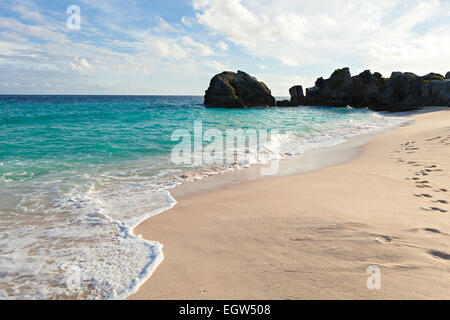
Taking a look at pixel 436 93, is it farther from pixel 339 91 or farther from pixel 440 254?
pixel 440 254

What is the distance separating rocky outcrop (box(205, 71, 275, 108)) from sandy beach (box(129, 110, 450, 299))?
173 ft

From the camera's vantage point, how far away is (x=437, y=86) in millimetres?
40156

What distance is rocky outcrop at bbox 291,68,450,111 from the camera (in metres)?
41.0

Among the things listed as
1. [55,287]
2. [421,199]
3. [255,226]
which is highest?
[421,199]

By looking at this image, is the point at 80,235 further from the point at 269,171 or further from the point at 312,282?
the point at 269,171

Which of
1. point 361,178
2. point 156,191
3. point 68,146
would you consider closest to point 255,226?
point 156,191

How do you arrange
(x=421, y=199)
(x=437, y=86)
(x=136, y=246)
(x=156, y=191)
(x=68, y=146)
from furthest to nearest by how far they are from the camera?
(x=437, y=86) < (x=68, y=146) < (x=156, y=191) < (x=421, y=199) < (x=136, y=246)

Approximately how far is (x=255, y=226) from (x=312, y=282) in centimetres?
165

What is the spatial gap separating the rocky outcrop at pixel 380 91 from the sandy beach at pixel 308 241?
4361 centimetres

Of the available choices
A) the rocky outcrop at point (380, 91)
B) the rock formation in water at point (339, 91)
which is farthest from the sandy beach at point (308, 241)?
the rock formation in water at point (339, 91)

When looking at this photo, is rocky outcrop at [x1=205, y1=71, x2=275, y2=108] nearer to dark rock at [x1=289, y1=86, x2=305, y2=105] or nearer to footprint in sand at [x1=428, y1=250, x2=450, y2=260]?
dark rock at [x1=289, y1=86, x2=305, y2=105]

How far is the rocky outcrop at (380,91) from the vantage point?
40997 millimetres

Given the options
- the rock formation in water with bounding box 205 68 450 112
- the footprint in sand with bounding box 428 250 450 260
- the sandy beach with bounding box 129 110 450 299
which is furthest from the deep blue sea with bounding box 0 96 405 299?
the rock formation in water with bounding box 205 68 450 112

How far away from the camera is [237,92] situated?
60.0m
